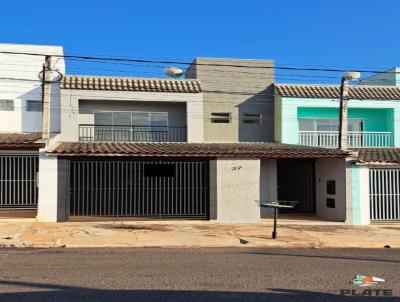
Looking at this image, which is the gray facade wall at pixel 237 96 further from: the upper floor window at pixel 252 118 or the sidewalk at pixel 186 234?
the sidewalk at pixel 186 234

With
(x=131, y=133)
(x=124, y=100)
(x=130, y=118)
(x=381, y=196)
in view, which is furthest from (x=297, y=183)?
(x=124, y=100)

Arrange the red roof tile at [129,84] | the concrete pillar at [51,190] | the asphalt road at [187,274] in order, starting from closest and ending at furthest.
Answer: the asphalt road at [187,274] → the concrete pillar at [51,190] → the red roof tile at [129,84]

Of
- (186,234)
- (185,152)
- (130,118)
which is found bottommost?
(186,234)

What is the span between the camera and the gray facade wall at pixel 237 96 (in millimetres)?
25938

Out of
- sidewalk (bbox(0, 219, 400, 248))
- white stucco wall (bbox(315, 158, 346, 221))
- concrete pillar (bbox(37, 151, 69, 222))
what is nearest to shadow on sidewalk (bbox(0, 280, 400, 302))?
sidewalk (bbox(0, 219, 400, 248))

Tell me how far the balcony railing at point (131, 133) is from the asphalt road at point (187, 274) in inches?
504

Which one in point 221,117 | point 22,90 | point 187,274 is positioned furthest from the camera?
point 221,117

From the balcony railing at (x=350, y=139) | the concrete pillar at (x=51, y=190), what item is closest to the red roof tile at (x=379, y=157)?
the balcony railing at (x=350, y=139)

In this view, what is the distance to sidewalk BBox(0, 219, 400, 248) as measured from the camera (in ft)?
44.6

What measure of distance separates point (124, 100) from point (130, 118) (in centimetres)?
100

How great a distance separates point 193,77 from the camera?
27172 millimetres

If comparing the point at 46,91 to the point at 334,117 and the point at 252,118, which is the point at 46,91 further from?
the point at 334,117

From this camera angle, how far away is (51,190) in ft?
59.4

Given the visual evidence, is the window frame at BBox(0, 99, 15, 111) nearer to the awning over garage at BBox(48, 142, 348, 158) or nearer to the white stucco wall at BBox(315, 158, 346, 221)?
the awning over garage at BBox(48, 142, 348, 158)
